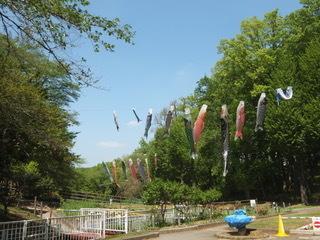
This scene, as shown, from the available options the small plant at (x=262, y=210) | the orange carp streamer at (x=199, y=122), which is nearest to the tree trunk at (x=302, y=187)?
the small plant at (x=262, y=210)

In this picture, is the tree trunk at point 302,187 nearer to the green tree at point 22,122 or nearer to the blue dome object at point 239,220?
the blue dome object at point 239,220

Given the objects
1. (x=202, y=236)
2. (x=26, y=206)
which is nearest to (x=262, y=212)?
(x=202, y=236)

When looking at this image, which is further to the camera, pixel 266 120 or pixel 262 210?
pixel 266 120

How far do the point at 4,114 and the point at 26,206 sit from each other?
20.5m

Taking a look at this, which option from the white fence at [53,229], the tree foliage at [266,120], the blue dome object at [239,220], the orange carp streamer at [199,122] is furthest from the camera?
the tree foliage at [266,120]

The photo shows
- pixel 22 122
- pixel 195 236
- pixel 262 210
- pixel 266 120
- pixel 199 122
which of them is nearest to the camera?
pixel 22 122

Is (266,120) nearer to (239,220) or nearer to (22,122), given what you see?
(239,220)

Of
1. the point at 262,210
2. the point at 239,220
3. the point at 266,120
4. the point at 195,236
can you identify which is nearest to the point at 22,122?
the point at 195,236

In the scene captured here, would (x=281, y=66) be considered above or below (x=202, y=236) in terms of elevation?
above

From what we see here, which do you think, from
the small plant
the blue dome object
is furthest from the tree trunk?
the blue dome object

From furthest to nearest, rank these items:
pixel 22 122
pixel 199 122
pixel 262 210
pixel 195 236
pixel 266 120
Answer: pixel 266 120, pixel 262 210, pixel 199 122, pixel 195 236, pixel 22 122

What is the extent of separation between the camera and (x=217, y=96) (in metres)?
51.3

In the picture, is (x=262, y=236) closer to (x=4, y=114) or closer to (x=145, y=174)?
(x=4, y=114)

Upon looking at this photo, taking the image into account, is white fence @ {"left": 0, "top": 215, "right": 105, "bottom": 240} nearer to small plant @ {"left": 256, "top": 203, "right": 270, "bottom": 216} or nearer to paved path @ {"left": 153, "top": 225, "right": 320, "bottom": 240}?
paved path @ {"left": 153, "top": 225, "right": 320, "bottom": 240}
